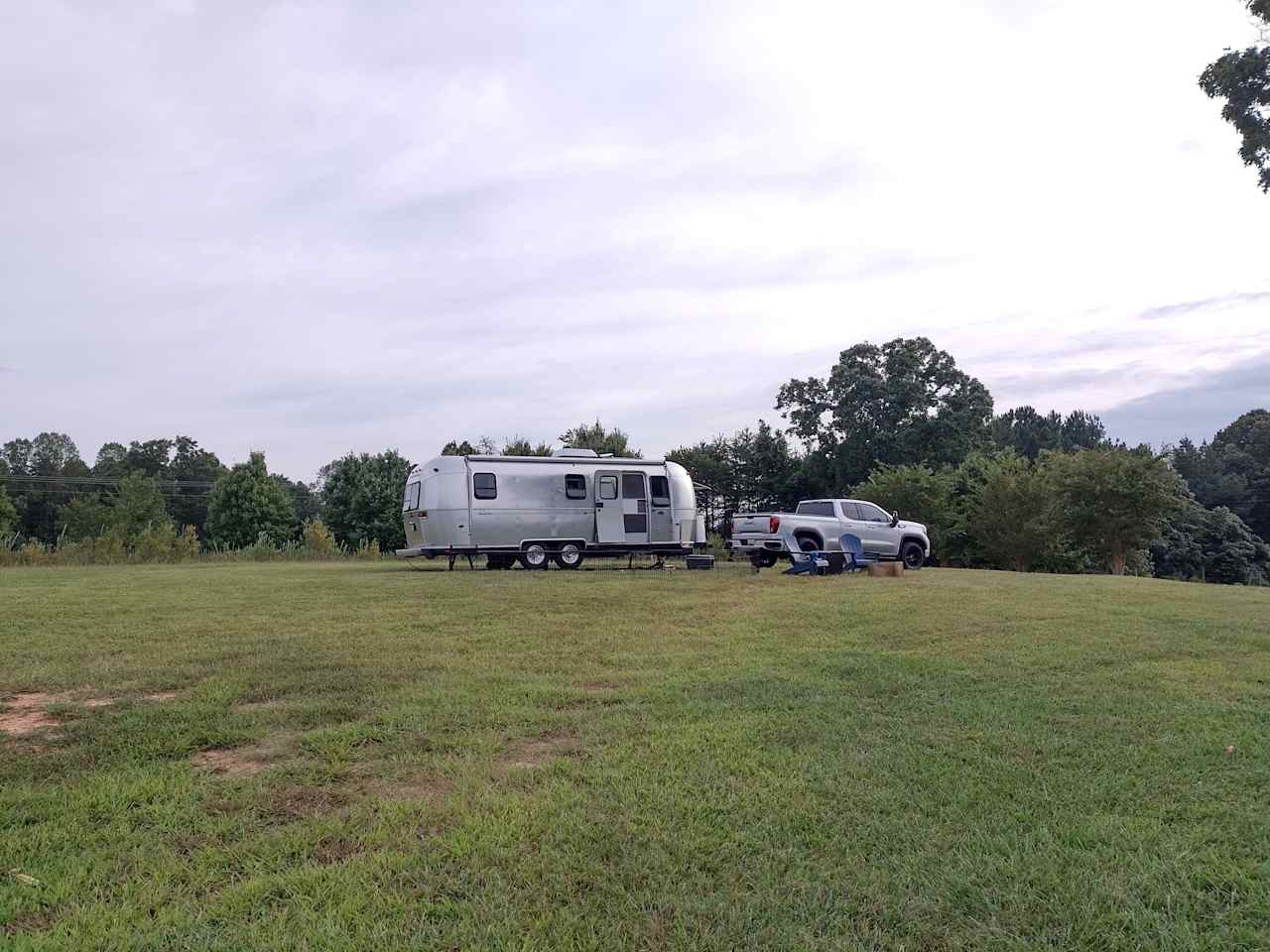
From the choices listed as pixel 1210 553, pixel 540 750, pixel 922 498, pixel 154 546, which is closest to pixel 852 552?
pixel 540 750

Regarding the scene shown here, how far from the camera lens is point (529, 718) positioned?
5164 mm

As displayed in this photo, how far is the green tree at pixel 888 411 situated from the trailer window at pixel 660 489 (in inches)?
1192

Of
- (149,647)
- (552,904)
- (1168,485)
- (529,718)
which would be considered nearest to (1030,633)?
(529,718)

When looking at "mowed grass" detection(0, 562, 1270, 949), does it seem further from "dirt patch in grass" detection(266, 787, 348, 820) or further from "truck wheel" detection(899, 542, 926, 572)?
"truck wheel" detection(899, 542, 926, 572)

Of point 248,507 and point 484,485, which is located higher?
point 248,507

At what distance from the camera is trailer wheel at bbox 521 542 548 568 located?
743 inches

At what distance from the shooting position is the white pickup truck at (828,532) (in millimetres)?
18938

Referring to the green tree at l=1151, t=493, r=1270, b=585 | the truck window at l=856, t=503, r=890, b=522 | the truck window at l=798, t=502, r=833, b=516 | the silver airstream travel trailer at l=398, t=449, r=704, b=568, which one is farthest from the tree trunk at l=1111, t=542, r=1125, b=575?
the green tree at l=1151, t=493, r=1270, b=585

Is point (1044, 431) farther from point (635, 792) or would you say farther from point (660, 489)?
point (635, 792)

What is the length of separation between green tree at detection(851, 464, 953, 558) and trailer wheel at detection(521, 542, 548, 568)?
15.9m

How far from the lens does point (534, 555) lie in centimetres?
1894

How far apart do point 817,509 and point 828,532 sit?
0.80 m

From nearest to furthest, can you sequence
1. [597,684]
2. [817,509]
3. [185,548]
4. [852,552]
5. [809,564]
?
[597,684], [809,564], [852,552], [817,509], [185,548]

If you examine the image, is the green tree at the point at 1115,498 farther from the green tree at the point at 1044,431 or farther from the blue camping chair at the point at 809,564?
the green tree at the point at 1044,431
